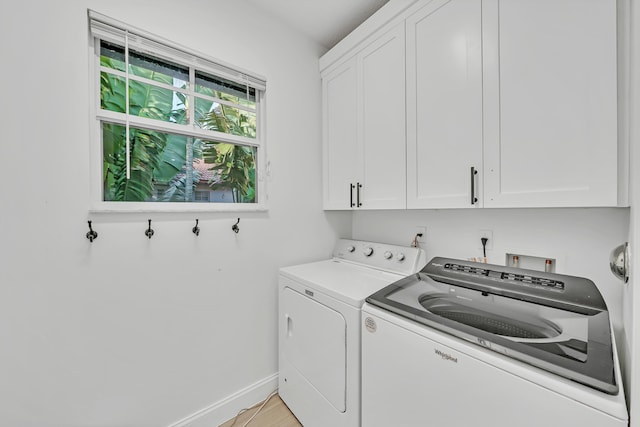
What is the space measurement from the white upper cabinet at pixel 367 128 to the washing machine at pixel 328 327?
41 cm

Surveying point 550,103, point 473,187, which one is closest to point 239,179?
point 473,187

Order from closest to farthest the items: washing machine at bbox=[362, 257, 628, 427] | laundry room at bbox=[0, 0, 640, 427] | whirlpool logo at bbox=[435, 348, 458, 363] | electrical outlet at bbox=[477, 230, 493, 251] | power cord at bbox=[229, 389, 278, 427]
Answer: washing machine at bbox=[362, 257, 628, 427], whirlpool logo at bbox=[435, 348, 458, 363], laundry room at bbox=[0, 0, 640, 427], electrical outlet at bbox=[477, 230, 493, 251], power cord at bbox=[229, 389, 278, 427]

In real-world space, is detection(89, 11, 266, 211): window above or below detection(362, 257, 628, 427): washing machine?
above

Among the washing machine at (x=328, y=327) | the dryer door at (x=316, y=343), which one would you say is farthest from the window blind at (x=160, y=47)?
the dryer door at (x=316, y=343)

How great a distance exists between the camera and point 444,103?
132 cm

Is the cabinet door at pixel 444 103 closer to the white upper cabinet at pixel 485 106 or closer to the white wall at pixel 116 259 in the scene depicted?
the white upper cabinet at pixel 485 106

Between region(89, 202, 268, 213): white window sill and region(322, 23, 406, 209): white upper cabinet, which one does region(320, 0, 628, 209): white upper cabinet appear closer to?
region(322, 23, 406, 209): white upper cabinet

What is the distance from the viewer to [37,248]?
111 centimetres

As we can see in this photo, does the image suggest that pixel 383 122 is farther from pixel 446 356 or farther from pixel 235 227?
pixel 446 356

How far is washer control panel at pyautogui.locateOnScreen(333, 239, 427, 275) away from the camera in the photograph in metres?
1.63

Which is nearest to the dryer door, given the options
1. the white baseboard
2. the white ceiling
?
the white baseboard

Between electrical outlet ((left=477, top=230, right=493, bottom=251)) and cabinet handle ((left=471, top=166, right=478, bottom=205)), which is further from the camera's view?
electrical outlet ((left=477, top=230, right=493, bottom=251))

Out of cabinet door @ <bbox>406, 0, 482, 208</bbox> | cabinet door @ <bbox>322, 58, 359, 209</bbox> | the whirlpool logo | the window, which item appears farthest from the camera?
cabinet door @ <bbox>322, 58, 359, 209</bbox>

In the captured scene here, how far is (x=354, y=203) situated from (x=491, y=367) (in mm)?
1202
